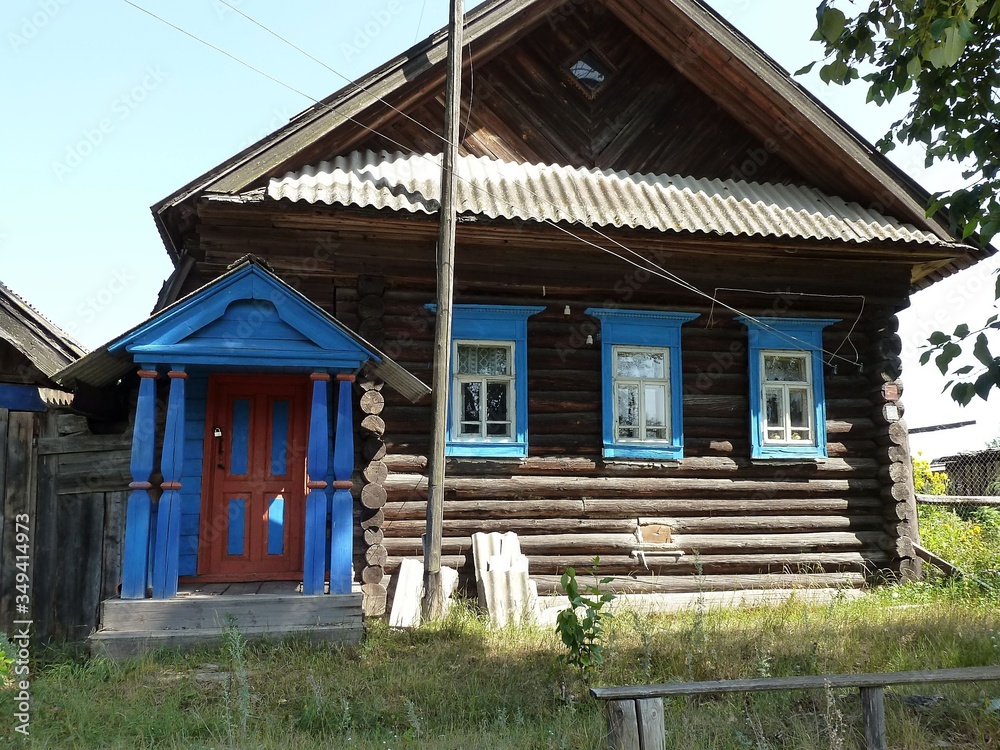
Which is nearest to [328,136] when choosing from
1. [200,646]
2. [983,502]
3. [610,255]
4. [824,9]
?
[610,255]

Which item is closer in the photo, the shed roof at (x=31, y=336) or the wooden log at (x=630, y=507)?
the shed roof at (x=31, y=336)

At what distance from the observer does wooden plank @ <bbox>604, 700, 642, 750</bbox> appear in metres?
3.86

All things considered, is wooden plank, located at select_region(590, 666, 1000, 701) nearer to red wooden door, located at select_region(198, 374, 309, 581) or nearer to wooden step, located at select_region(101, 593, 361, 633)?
wooden step, located at select_region(101, 593, 361, 633)

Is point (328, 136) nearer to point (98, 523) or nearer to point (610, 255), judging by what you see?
point (610, 255)

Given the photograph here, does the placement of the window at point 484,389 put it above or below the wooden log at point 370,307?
below

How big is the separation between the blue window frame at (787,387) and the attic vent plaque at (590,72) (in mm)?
3489

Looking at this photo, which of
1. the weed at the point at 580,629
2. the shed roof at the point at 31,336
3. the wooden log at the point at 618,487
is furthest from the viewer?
the wooden log at the point at 618,487

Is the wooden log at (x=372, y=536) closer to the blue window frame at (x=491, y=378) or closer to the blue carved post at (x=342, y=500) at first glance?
the blue carved post at (x=342, y=500)

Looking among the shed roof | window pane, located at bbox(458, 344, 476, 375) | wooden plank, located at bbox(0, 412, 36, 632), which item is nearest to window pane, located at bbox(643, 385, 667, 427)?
window pane, located at bbox(458, 344, 476, 375)

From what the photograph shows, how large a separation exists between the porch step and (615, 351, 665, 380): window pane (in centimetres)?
424

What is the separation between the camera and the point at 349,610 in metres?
6.37

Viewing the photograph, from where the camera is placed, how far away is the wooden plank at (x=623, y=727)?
152 inches

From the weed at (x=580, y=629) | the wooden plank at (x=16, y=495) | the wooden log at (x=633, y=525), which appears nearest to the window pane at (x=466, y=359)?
the wooden log at (x=633, y=525)

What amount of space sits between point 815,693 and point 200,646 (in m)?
4.48
